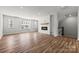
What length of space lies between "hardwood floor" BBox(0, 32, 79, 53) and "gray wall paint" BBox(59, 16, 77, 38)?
16 cm

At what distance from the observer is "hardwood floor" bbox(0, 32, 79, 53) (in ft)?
6.39

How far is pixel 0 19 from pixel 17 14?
37 cm

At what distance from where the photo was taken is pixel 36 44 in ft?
6.83

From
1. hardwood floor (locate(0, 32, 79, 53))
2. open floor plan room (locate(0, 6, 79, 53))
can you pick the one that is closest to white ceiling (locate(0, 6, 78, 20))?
open floor plan room (locate(0, 6, 79, 53))

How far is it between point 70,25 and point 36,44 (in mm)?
996

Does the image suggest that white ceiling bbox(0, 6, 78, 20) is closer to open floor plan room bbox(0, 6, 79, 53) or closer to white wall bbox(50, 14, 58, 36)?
open floor plan room bbox(0, 6, 79, 53)

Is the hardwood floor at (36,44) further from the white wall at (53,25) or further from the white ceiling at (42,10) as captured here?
the white ceiling at (42,10)

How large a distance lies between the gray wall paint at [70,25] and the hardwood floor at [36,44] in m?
0.16

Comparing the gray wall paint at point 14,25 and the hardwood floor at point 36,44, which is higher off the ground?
the gray wall paint at point 14,25

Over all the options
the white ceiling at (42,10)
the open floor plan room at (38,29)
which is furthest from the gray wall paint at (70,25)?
the white ceiling at (42,10)

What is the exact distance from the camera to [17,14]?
1960mm

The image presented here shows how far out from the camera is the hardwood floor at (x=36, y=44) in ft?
6.39

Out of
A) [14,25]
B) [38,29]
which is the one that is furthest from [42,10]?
[14,25]
